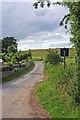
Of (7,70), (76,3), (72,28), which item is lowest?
(7,70)

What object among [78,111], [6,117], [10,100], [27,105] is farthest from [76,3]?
[10,100]

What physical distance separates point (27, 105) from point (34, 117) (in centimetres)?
356

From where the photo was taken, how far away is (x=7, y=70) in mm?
45844

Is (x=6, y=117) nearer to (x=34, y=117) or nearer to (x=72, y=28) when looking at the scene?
(x=34, y=117)

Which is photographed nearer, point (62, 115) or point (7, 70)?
point (62, 115)

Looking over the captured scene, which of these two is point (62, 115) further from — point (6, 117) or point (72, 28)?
point (72, 28)

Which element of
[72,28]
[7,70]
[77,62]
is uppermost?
[72,28]

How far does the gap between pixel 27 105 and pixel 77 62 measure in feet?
13.9

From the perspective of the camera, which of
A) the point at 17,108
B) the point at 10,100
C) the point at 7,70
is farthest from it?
the point at 7,70

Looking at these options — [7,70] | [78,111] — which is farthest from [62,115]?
[7,70]

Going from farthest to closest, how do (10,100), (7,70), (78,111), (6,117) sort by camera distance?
1. (7,70)
2. (10,100)
3. (6,117)
4. (78,111)

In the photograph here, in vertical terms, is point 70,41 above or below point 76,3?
below

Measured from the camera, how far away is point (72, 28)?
47.4 feet

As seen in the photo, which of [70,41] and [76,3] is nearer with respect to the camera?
[76,3]
